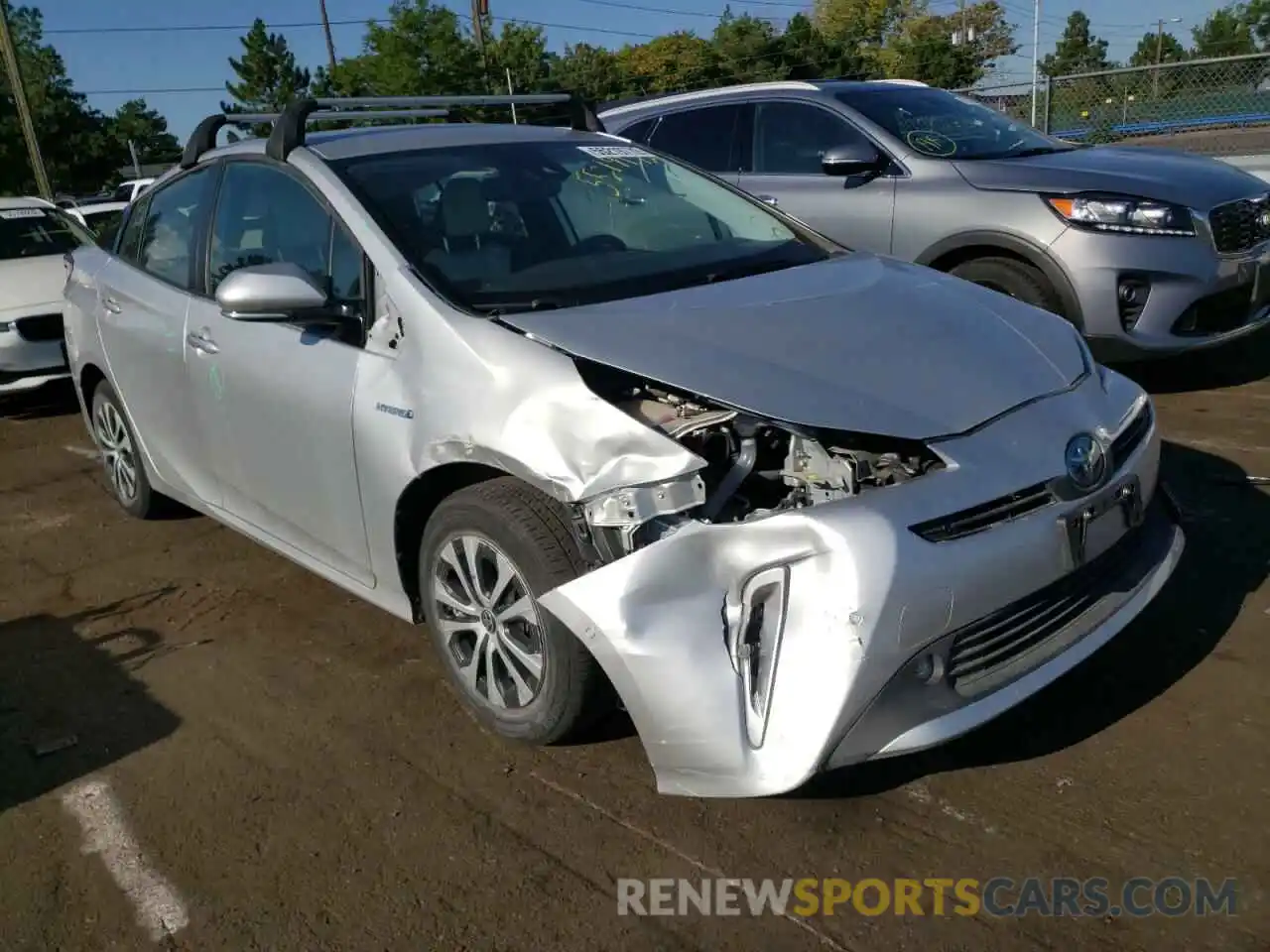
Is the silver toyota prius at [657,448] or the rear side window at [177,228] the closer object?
the silver toyota prius at [657,448]

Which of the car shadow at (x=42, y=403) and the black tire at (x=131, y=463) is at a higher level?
the black tire at (x=131, y=463)

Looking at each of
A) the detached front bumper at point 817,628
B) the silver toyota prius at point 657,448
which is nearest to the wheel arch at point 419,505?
the silver toyota prius at point 657,448

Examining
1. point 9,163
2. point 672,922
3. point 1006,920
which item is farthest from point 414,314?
point 9,163

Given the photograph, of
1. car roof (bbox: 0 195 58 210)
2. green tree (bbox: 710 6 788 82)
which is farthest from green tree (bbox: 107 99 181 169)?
car roof (bbox: 0 195 58 210)

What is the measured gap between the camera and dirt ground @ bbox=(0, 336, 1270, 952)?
245 centimetres

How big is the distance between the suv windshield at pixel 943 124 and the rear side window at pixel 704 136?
30.1 inches

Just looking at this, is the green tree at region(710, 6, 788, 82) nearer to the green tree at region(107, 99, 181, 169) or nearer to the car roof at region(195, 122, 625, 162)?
the green tree at region(107, 99, 181, 169)

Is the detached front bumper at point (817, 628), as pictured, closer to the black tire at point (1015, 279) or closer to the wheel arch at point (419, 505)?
the wheel arch at point (419, 505)

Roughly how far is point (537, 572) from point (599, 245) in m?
1.34

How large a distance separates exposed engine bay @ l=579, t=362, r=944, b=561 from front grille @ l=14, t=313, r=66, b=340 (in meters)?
6.58

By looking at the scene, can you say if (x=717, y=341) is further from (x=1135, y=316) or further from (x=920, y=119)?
(x=920, y=119)

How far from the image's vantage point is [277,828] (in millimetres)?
2865

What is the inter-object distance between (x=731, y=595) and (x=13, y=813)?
2.11 metres

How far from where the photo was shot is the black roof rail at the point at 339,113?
3.79 metres
